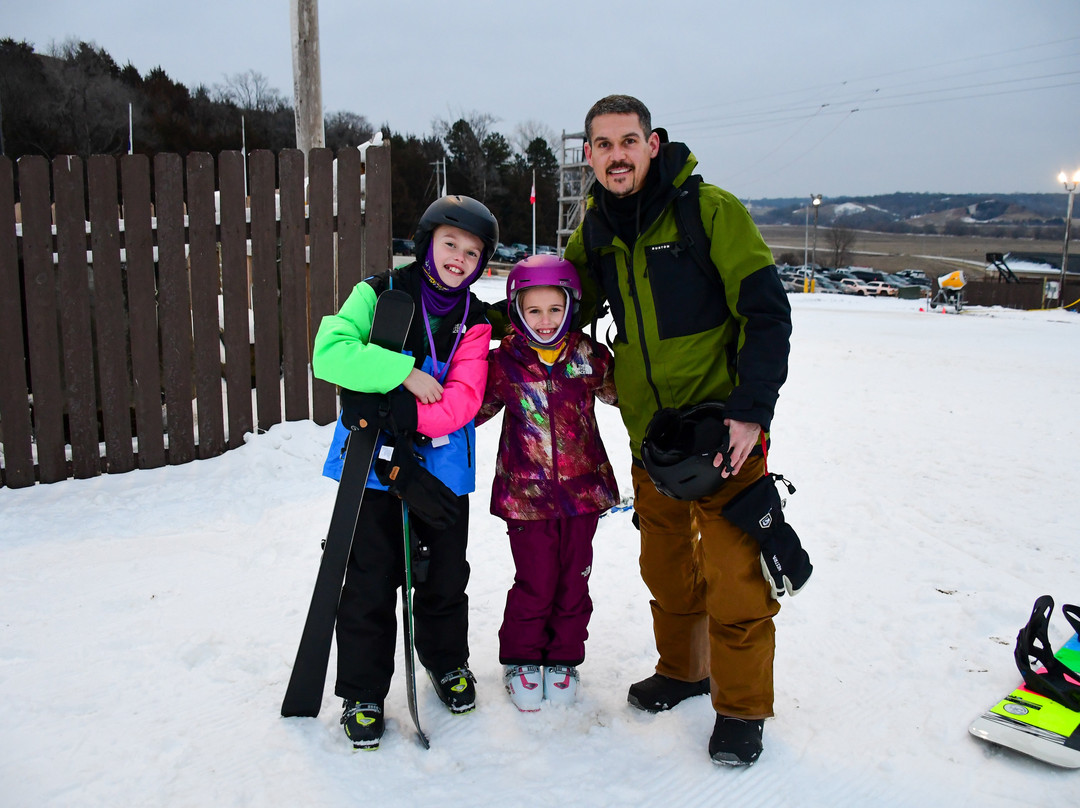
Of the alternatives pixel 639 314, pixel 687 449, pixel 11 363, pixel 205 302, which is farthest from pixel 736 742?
pixel 11 363

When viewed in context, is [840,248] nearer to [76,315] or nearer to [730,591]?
[76,315]

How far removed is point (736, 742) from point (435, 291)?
72.1 inches

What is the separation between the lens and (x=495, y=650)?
3111 millimetres

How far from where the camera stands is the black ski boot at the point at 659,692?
2.71 m

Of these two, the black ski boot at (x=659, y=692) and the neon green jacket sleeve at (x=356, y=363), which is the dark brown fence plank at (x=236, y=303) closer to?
the neon green jacket sleeve at (x=356, y=363)

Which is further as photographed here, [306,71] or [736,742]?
[306,71]

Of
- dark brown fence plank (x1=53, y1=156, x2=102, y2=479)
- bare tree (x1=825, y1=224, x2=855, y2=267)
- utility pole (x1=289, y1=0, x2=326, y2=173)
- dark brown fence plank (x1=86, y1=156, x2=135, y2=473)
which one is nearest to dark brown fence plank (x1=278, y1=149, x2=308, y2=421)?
dark brown fence plank (x1=86, y1=156, x2=135, y2=473)

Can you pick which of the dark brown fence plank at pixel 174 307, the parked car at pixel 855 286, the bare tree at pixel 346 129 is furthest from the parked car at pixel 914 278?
the dark brown fence plank at pixel 174 307

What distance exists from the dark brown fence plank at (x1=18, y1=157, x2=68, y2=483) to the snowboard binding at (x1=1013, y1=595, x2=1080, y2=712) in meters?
5.24

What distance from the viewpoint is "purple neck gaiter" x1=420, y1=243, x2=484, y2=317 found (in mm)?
2652

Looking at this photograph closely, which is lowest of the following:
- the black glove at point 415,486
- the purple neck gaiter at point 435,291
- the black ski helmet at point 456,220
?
the black glove at point 415,486

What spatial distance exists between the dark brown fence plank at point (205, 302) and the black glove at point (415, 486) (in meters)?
3.01

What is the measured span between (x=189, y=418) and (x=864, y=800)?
14.7ft

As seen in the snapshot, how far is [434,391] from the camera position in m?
2.46
